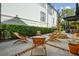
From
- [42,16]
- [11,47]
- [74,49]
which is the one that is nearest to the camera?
[74,49]

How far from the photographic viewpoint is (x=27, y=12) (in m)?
3.82

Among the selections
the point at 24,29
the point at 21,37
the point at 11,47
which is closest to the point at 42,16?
the point at 24,29

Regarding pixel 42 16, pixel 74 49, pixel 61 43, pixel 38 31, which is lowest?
pixel 74 49

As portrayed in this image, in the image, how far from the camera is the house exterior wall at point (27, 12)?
12.2 feet

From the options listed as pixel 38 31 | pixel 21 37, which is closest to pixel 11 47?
pixel 21 37

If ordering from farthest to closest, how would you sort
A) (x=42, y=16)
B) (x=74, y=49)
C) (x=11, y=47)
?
(x=42, y=16) → (x=11, y=47) → (x=74, y=49)

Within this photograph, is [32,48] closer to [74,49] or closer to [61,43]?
[61,43]

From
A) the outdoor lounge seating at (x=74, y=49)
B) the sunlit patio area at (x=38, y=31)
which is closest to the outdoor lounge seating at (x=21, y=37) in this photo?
the sunlit patio area at (x=38, y=31)

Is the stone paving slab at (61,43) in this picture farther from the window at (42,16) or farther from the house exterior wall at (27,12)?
the window at (42,16)

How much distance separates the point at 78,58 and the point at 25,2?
1.77m

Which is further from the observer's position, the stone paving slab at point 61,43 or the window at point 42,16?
the window at point 42,16

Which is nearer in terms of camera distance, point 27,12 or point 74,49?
point 74,49

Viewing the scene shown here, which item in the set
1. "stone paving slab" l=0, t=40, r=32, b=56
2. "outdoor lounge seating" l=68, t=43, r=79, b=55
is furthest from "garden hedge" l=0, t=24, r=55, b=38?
"outdoor lounge seating" l=68, t=43, r=79, b=55

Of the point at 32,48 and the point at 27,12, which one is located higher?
the point at 27,12
